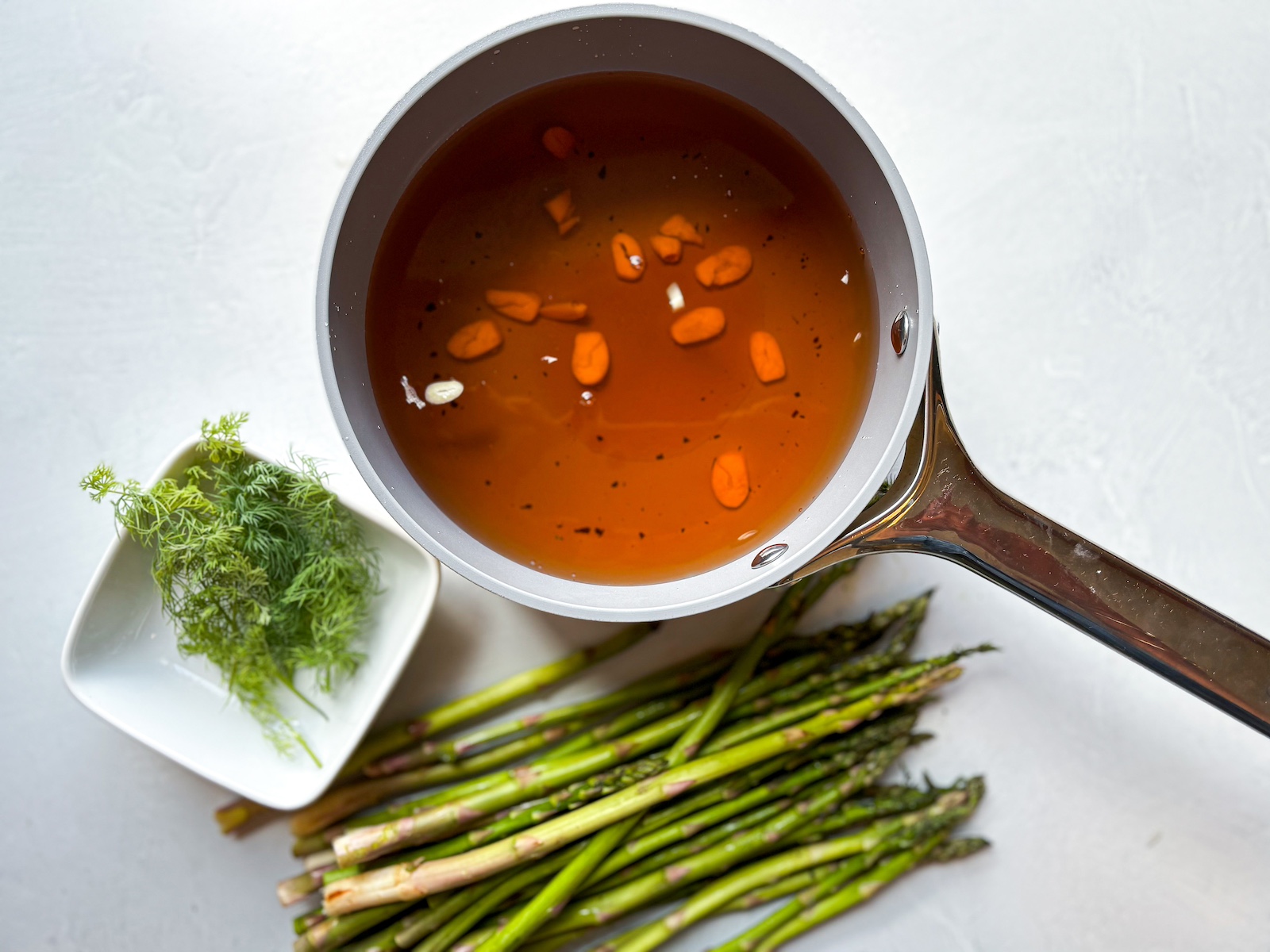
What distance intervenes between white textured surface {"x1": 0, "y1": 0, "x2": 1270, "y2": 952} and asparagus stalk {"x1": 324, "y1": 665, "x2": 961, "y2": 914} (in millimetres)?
142

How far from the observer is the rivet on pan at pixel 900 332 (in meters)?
0.77

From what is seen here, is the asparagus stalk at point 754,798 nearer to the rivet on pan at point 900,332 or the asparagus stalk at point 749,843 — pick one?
the asparagus stalk at point 749,843

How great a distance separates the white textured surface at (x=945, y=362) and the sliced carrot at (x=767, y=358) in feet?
0.85

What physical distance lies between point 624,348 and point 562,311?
0.08m

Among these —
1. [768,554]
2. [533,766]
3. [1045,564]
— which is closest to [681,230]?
[768,554]

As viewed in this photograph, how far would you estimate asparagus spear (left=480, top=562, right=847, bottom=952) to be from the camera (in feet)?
3.24

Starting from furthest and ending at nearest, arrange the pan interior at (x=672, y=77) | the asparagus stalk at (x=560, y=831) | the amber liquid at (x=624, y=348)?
1. the asparagus stalk at (x=560, y=831)
2. the amber liquid at (x=624, y=348)
3. the pan interior at (x=672, y=77)

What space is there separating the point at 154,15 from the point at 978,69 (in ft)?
3.22

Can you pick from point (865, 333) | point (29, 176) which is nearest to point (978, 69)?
point (865, 333)

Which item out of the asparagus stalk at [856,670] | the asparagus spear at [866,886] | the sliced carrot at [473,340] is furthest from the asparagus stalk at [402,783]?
the sliced carrot at [473,340]

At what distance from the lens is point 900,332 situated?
0.79 meters

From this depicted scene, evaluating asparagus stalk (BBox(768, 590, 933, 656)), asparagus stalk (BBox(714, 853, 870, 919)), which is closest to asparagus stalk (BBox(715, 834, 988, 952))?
asparagus stalk (BBox(714, 853, 870, 919))

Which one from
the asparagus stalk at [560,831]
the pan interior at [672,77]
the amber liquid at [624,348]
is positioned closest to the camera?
the pan interior at [672,77]

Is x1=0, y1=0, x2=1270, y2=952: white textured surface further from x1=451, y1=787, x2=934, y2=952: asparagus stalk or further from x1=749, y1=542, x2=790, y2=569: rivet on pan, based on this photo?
x1=749, y1=542, x2=790, y2=569: rivet on pan
